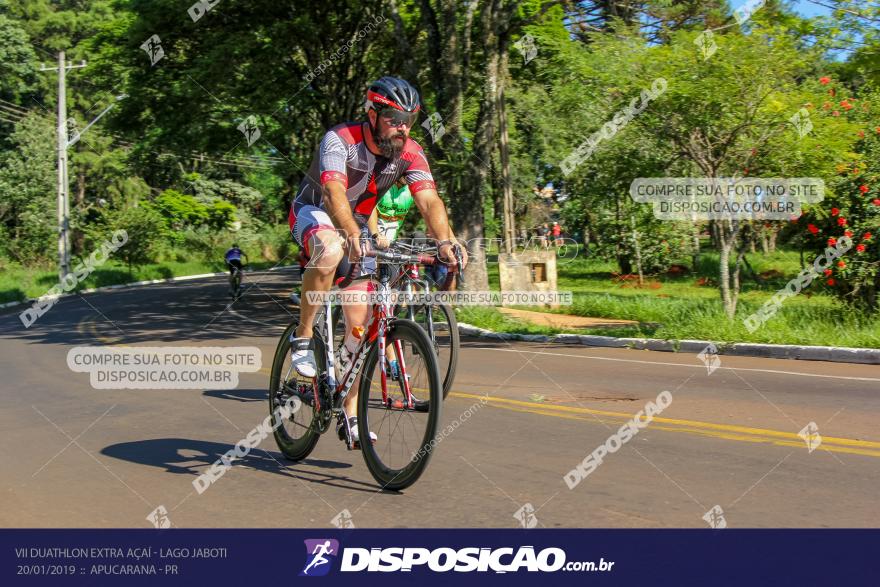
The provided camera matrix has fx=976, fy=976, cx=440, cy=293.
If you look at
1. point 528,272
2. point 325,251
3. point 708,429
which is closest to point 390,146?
point 325,251

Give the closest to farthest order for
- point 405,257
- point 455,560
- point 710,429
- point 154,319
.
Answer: point 455,560 < point 405,257 < point 710,429 < point 154,319

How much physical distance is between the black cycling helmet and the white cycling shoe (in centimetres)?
163

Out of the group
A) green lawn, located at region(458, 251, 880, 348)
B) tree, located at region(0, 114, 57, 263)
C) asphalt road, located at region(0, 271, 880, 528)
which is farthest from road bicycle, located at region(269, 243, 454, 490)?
tree, located at region(0, 114, 57, 263)

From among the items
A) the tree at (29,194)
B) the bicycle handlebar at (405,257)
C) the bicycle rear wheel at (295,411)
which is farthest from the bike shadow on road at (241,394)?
the tree at (29,194)

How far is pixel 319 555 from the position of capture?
4.61 metres

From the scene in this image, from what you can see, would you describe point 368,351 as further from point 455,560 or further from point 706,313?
point 706,313

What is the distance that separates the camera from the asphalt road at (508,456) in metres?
5.30

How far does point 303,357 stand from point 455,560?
7.13 feet

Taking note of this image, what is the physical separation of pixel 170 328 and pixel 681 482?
16.3 m

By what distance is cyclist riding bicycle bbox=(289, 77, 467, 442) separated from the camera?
18.7ft

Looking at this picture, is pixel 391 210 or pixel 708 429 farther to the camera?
pixel 391 210

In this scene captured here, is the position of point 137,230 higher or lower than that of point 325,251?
lower

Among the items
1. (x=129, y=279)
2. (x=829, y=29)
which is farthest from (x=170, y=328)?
(x=129, y=279)

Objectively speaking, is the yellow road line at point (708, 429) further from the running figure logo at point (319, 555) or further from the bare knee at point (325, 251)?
the running figure logo at point (319, 555)
